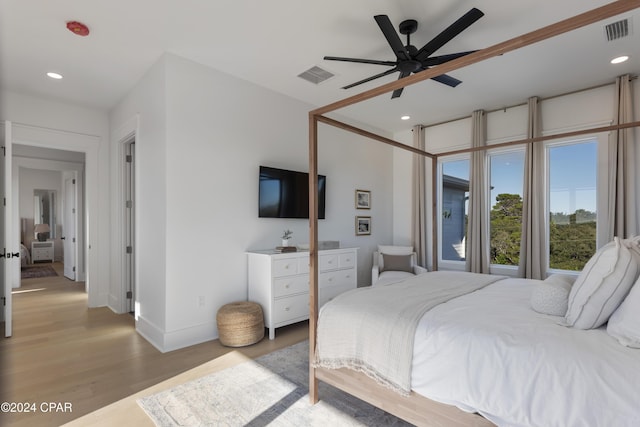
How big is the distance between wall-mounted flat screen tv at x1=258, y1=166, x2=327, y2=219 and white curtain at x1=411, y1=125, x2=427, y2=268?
2087mm

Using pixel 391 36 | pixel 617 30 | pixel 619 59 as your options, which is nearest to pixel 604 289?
pixel 391 36

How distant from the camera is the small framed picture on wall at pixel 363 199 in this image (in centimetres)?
516

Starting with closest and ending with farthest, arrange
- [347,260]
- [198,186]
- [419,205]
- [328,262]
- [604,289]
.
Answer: [604,289] → [198,186] → [328,262] → [347,260] → [419,205]

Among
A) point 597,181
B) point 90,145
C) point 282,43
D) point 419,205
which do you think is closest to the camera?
point 282,43

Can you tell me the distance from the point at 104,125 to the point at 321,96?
10.5 feet

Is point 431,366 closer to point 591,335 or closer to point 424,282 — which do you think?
point 591,335

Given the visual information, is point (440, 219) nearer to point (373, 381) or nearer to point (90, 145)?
point (373, 381)

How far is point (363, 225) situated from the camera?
17.1 feet

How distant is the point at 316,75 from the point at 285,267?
7.21ft

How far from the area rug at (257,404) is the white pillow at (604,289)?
1.15 meters

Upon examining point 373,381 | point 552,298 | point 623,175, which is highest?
point 623,175

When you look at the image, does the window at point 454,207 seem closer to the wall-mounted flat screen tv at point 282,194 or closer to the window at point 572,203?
the window at point 572,203

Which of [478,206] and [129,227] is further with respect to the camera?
[478,206]

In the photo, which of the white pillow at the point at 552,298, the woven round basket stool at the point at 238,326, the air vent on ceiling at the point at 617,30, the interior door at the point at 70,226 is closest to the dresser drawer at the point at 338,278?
the woven round basket stool at the point at 238,326
